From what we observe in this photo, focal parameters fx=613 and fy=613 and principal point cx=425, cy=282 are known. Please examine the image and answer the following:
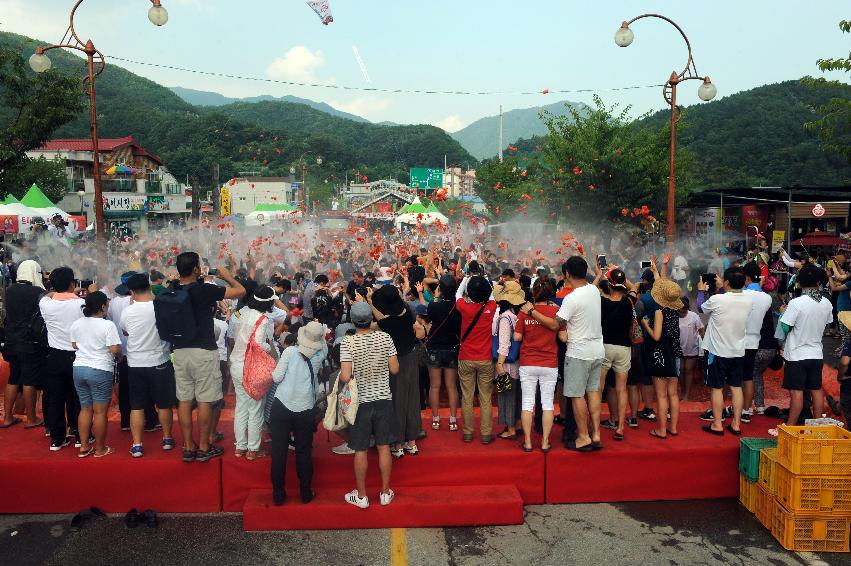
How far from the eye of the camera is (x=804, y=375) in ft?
18.8

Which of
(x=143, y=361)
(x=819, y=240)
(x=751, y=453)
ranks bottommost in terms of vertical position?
(x=751, y=453)

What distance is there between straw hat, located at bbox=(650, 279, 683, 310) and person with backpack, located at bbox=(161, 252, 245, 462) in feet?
12.3

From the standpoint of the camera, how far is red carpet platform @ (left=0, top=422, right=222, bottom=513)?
5.23m

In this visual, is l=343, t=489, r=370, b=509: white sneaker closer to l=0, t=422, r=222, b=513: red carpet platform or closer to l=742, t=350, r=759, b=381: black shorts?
l=0, t=422, r=222, b=513: red carpet platform

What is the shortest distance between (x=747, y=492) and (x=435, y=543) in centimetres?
275

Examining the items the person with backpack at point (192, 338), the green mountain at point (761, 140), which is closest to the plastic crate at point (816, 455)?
the person with backpack at point (192, 338)

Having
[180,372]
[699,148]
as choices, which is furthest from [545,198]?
[699,148]

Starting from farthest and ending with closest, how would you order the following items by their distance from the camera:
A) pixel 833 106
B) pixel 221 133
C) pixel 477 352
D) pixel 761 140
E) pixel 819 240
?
pixel 221 133 → pixel 761 140 → pixel 819 240 → pixel 833 106 → pixel 477 352

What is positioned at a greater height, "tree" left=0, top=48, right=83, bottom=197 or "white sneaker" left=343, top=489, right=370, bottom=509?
"tree" left=0, top=48, right=83, bottom=197

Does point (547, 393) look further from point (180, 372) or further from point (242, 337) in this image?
point (180, 372)

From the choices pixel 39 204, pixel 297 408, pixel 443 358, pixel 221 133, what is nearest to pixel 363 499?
pixel 297 408

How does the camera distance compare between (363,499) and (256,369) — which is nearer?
(363,499)

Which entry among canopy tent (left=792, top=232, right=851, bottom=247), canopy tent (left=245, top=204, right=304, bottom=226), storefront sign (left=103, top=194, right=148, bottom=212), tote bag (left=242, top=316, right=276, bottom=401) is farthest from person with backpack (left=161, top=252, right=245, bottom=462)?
storefront sign (left=103, top=194, right=148, bottom=212)

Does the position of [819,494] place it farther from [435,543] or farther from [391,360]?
[391,360]
